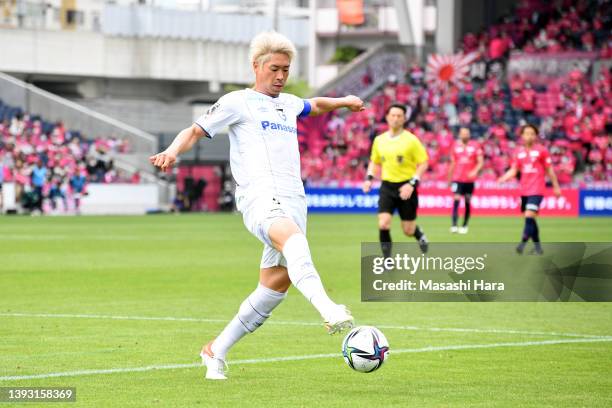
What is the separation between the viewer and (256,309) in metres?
8.44

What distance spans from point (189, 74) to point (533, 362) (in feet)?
186

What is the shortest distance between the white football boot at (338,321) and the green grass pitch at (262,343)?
61 centimetres

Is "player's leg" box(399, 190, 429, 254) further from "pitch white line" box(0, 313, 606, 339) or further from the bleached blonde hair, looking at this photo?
the bleached blonde hair

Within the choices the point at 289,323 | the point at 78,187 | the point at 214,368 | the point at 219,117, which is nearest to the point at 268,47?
the point at 219,117

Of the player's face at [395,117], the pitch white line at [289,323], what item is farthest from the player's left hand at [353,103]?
the player's face at [395,117]

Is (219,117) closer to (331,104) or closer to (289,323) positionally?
(331,104)

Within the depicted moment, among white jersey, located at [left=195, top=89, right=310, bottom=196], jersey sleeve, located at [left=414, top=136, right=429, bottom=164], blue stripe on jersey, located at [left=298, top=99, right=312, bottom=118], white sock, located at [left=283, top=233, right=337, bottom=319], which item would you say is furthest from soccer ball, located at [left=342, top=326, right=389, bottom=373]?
jersey sleeve, located at [left=414, top=136, right=429, bottom=164]

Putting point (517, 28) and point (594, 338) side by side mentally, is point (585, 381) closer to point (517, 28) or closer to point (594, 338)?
point (594, 338)

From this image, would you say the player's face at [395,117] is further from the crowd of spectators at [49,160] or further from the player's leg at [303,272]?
the crowd of spectators at [49,160]

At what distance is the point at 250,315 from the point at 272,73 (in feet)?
5.17

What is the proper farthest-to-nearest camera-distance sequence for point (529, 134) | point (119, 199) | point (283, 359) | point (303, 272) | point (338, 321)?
point (119, 199) < point (529, 134) < point (283, 359) < point (303, 272) < point (338, 321)

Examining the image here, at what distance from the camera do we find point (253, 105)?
8.32 metres

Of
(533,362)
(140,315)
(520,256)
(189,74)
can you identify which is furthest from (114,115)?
(533,362)

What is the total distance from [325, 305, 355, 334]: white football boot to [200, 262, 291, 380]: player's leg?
3.84ft
